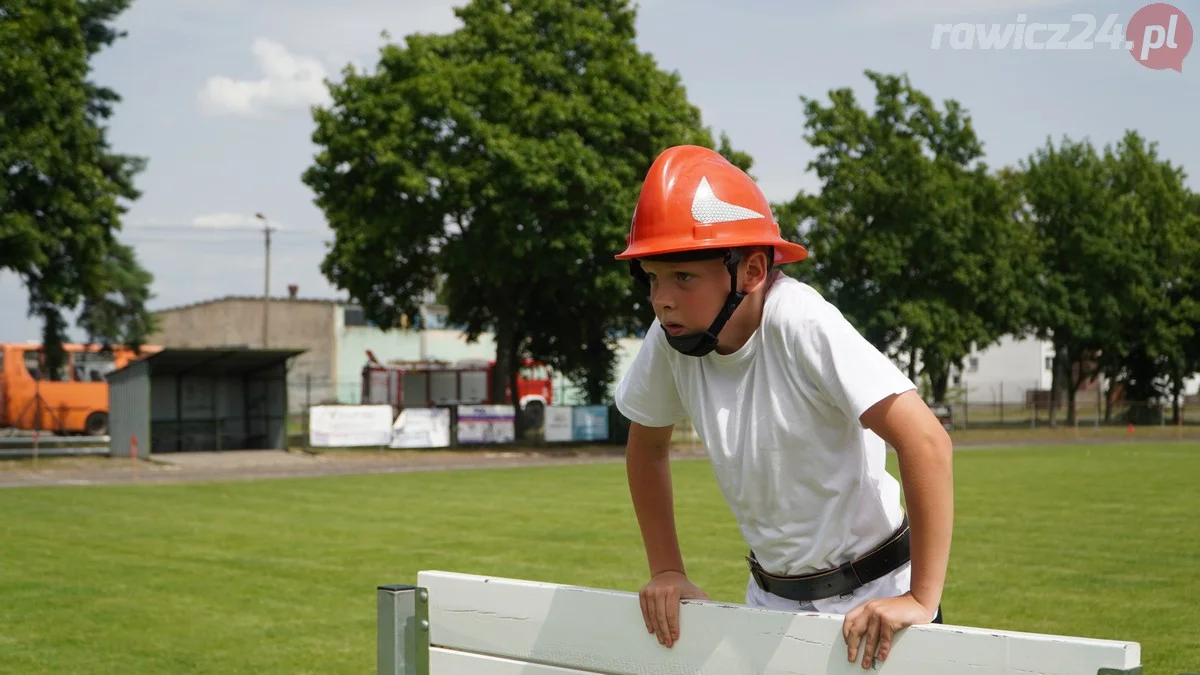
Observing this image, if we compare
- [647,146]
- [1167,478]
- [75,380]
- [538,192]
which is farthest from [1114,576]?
[75,380]

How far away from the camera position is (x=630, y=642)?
2719 mm

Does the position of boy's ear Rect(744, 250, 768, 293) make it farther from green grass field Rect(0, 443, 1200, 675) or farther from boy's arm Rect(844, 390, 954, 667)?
green grass field Rect(0, 443, 1200, 675)

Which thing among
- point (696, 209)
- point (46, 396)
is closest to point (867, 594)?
point (696, 209)

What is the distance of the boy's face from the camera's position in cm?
290

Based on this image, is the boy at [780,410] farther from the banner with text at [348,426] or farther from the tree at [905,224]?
the tree at [905,224]

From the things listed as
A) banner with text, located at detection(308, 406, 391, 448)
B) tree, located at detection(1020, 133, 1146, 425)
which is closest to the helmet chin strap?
banner with text, located at detection(308, 406, 391, 448)

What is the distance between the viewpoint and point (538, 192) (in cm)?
3956

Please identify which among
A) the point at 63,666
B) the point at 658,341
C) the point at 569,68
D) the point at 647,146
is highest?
the point at 569,68

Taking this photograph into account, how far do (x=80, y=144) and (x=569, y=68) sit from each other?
1652cm

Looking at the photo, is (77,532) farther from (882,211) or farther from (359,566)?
(882,211)

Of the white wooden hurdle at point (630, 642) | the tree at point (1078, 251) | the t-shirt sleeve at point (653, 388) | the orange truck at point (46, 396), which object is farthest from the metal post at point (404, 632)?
the tree at point (1078, 251)

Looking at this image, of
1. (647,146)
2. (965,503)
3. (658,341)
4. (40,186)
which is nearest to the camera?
(658,341)

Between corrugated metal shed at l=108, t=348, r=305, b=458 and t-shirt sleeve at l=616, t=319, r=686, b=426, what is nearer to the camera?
t-shirt sleeve at l=616, t=319, r=686, b=426

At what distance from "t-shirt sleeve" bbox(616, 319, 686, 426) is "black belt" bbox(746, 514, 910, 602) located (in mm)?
530
